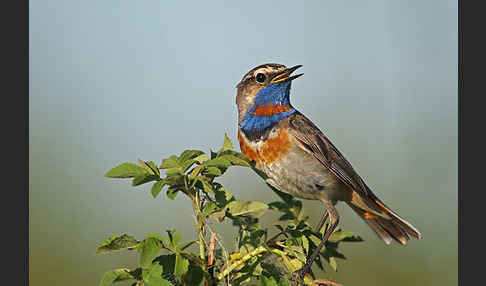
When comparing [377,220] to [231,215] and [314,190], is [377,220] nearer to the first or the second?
[314,190]

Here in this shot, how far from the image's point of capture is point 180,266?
1.11 meters

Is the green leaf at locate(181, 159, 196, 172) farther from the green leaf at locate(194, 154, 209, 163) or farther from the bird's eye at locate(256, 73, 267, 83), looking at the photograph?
the bird's eye at locate(256, 73, 267, 83)

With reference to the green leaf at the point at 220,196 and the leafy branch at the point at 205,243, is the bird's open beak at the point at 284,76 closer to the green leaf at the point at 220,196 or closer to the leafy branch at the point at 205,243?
the leafy branch at the point at 205,243

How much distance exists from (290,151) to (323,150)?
0.55 feet

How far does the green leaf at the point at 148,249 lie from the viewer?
1080 mm

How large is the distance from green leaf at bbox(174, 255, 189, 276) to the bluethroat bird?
830mm

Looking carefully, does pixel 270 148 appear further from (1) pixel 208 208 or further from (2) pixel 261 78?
(1) pixel 208 208

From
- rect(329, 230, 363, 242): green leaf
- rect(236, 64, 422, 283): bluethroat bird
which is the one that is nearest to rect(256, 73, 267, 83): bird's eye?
rect(236, 64, 422, 283): bluethroat bird

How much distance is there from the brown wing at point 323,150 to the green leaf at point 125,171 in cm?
98

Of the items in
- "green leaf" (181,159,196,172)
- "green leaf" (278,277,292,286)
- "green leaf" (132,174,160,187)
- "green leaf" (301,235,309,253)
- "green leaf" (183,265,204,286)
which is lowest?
"green leaf" (278,277,292,286)

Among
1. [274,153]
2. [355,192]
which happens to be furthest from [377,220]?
[274,153]

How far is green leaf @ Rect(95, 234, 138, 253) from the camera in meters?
1.16

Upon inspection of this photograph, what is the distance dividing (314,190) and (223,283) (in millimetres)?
878

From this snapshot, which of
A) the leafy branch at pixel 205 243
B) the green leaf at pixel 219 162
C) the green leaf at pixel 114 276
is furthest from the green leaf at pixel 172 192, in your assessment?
the green leaf at pixel 114 276
